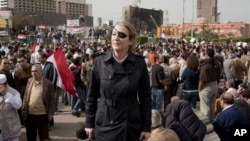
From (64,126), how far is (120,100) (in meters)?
6.37

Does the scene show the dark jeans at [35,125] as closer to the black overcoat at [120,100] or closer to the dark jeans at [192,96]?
the black overcoat at [120,100]

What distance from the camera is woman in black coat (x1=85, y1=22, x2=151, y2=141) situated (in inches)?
117

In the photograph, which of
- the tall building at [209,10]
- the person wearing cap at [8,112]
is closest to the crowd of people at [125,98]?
the person wearing cap at [8,112]

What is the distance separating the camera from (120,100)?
2969mm

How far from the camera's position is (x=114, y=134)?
301 centimetres

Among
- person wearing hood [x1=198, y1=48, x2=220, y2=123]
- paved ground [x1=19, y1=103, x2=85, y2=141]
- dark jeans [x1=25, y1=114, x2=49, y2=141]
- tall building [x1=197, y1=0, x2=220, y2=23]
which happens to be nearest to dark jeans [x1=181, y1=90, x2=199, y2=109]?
person wearing hood [x1=198, y1=48, x2=220, y2=123]

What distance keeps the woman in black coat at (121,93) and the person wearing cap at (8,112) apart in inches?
109

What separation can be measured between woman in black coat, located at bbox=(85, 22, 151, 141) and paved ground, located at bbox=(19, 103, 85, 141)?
5160 millimetres

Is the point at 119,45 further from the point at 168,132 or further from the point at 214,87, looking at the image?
the point at 214,87

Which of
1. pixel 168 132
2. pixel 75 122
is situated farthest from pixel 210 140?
pixel 75 122

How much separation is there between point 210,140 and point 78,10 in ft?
400

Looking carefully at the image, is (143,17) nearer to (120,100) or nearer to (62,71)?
(62,71)

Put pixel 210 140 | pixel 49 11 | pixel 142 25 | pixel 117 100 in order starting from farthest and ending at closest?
pixel 49 11 → pixel 142 25 → pixel 210 140 → pixel 117 100

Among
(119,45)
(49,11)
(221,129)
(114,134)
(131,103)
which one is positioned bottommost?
(221,129)
